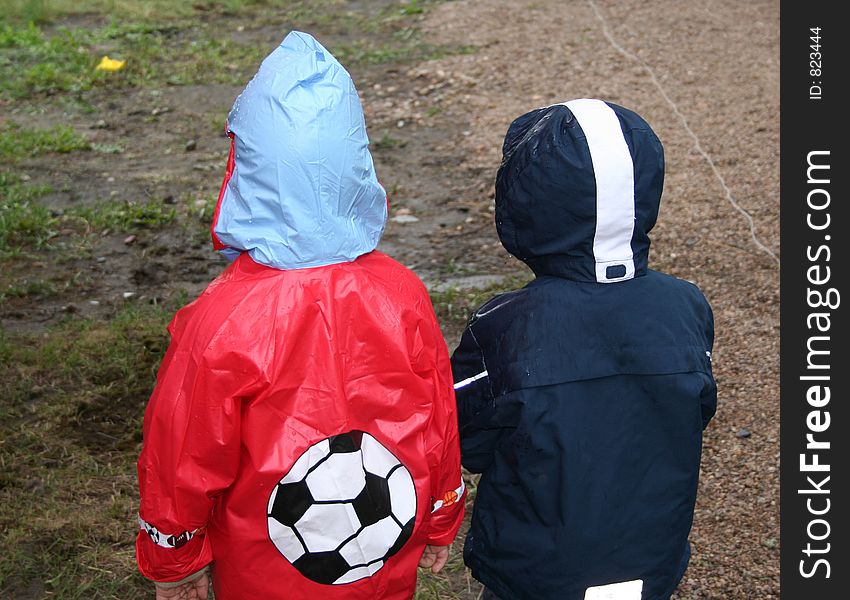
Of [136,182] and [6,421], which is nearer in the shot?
[6,421]

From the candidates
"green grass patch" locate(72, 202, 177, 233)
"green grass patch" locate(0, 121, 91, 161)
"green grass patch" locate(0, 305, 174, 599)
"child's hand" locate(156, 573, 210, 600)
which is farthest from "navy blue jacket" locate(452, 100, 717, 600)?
"green grass patch" locate(0, 121, 91, 161)

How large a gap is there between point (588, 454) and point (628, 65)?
20.9ft

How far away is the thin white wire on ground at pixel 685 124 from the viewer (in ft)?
17.8

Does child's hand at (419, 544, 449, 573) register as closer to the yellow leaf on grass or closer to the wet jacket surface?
the wet jacket surface

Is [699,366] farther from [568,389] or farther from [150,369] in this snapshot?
[150,369]

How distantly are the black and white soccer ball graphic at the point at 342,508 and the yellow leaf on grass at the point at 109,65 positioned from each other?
741 centimetres

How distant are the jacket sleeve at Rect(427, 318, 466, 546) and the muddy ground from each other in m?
0.95

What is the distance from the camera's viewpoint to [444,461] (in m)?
2.23

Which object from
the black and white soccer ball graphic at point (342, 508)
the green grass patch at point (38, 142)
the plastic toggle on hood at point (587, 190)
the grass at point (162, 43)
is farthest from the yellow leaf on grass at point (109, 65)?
the black and white soccer ball graphic at point (342, 508)

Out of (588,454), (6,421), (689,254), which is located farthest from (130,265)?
(588,454)

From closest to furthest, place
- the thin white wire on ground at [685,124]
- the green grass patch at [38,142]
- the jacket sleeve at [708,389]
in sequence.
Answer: the jacket sleeve at [708,389] → the thin white wire on ground at [685,124] → the green grass patch at [38,142]

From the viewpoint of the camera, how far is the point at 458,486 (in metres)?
2.37

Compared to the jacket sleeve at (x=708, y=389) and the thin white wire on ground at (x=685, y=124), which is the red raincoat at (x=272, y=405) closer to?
the jacket sleeve at (x=708, y=389)
